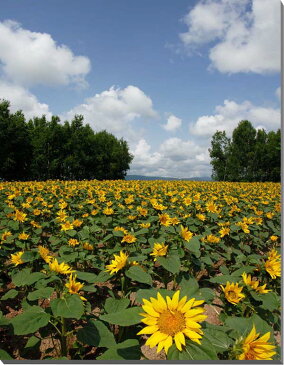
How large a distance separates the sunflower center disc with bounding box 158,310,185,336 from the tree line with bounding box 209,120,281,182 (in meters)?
32.2

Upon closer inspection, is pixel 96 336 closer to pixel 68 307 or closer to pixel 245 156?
pixel 68 307

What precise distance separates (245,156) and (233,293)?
117 ft

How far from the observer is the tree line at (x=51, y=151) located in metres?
28.9

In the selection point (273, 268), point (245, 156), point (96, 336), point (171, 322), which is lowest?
point (96, 336)

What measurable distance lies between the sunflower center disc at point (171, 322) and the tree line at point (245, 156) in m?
32.2

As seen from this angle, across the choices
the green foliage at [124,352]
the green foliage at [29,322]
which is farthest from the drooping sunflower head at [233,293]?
the green foliage at [29,322]

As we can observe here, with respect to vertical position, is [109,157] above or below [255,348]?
above

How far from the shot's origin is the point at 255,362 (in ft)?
3.59

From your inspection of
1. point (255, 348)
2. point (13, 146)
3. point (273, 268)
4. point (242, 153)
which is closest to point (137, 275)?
A: point (255, 348)

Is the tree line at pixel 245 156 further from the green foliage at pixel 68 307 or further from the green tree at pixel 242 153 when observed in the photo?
the green foliage at pixel 68 307

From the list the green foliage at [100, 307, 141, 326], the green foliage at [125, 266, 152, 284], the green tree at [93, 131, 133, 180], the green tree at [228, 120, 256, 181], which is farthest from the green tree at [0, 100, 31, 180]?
the green foliage at [100, 307, 141, 326]

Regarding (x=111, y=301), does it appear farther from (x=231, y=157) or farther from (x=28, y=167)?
(x=231, y=157)

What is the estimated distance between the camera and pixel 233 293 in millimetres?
1882

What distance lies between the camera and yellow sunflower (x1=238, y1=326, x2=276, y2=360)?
104cm
